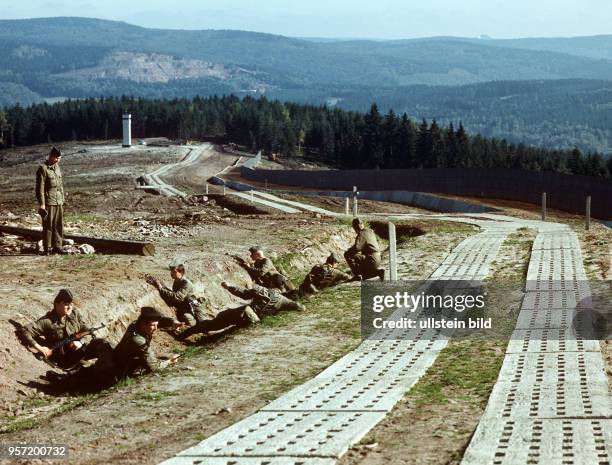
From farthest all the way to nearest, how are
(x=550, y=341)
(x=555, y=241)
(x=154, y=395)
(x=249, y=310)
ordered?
1. (x=555, y=241)
2. (x=249, y=310)
3. (x=550, y=341)
4. (x=154, y=395)

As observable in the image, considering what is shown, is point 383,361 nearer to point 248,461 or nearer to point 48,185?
point 248,461

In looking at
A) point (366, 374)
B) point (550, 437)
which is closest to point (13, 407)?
point (366, 374)

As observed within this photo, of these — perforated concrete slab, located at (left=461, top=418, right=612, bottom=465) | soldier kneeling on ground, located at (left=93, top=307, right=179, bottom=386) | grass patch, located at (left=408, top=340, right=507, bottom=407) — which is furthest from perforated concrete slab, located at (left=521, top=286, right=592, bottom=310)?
perforated concrete slab, located at (left=461, top=418, right=612, bottom=465)

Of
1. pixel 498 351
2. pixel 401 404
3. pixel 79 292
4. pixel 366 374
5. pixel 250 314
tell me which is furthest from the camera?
pixel 250 314

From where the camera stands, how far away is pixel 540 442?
10.3m

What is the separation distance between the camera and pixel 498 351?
1584 centimetres

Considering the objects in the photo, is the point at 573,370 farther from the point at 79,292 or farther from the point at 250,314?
the point at 79,292

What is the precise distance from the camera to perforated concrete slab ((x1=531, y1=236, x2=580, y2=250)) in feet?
93.8

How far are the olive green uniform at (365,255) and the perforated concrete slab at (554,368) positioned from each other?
7.91 meters

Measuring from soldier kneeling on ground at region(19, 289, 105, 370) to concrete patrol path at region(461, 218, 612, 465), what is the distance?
5765 mm

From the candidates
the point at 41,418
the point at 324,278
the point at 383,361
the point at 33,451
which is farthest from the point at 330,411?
the point at 324,278

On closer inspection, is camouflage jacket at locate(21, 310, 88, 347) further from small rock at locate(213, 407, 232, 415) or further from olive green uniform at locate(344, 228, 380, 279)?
olive green uniform at locate(344, 228, 380, 279)

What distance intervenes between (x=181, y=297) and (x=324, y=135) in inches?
6094

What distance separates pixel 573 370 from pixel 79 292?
8.18 metres
